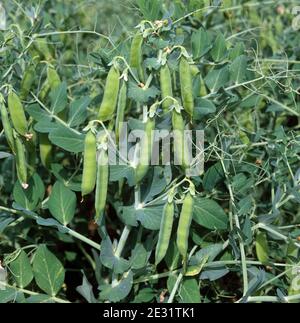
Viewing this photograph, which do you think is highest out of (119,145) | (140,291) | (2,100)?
(2,100)

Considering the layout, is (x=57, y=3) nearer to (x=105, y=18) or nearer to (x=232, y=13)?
(x=105, y=18)

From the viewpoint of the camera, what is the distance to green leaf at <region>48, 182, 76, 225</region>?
139 cm

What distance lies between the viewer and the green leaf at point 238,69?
144 centimetres

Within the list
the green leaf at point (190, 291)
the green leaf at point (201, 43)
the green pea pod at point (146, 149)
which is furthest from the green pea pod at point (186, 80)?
the green leaf at point (190, 291)

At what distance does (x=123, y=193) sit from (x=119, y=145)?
0.87ft

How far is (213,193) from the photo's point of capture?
1.48 m

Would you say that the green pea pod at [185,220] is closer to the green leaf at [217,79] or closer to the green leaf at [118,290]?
the green leaf at [118,290]

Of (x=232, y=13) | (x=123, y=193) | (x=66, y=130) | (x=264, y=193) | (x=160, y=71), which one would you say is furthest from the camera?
(x=232, y=13)

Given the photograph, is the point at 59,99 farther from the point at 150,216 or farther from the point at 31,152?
the point at 150,216

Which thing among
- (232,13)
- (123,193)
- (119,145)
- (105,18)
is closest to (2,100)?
(119,145)

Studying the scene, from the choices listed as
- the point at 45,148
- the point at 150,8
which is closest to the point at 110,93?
the point at 150,8

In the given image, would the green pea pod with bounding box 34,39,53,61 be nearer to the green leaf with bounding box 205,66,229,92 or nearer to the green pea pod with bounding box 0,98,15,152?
the green pea pod with bounding box 0,98,15,152

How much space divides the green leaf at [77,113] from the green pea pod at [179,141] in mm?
345

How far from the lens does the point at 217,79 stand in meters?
1.45
